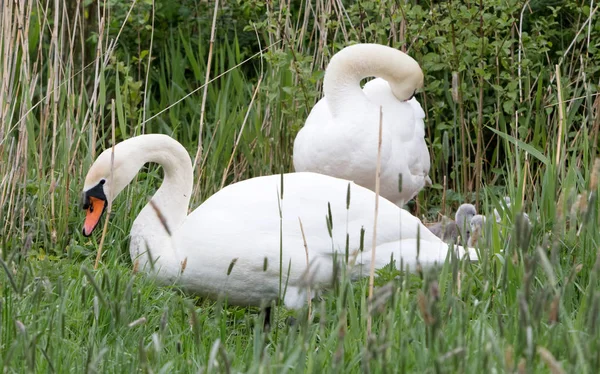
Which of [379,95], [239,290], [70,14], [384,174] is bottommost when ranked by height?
[239,290]

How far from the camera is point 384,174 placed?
4.71 metres

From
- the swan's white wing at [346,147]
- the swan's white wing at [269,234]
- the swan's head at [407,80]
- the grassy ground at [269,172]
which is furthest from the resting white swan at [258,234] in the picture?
the swan's head at [407,80]

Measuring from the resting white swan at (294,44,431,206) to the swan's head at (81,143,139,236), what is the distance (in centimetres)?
96

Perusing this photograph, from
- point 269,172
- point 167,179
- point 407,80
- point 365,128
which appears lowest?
point 269,172

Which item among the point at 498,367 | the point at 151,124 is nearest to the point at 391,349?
the point at 498,367

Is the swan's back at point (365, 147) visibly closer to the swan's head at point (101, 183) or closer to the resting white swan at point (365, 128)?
the resting white swan at point (365, 128)

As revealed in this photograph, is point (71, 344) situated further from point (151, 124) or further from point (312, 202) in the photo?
point (151, 124)

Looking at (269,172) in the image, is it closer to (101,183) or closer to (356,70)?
(356,70)

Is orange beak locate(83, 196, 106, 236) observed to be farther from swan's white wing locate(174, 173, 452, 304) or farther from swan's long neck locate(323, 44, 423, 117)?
swan's long neck locate(323, 44, 423, 117)

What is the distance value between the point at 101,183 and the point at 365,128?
1.29 meters

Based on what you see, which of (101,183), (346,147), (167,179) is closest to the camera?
(101,183)

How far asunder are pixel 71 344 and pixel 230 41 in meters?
3.82

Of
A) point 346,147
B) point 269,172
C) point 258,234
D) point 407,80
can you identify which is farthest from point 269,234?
point 269,172

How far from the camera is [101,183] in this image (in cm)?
399
